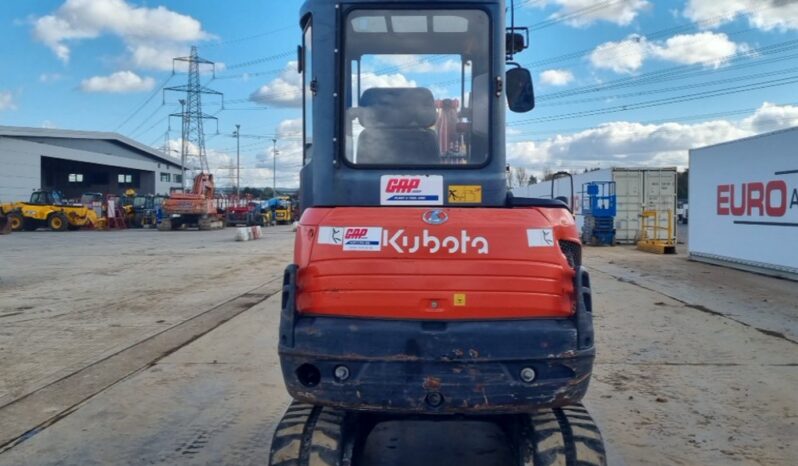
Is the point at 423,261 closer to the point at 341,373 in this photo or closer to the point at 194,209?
the point at 341,373

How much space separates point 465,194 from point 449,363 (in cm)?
107

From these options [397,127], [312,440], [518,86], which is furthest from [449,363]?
[518,86]

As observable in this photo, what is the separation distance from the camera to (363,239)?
140 inches

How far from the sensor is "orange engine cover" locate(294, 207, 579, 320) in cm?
344

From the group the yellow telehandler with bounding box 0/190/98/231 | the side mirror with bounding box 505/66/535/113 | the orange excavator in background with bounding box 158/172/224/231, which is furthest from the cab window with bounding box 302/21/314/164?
the yellow telehandler with bounding box 0/190/98/231

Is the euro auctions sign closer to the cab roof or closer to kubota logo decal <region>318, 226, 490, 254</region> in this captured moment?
the cab roof

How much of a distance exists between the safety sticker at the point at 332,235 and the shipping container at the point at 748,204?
14286 mm

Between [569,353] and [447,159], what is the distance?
4.42 ft

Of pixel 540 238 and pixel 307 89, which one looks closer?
pixel 540 238

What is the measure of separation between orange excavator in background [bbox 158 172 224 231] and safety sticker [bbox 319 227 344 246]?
39.1 metres

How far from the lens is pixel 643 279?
15.7m

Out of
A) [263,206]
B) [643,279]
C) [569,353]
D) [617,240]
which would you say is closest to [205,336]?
[569,353]

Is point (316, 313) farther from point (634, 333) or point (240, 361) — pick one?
point (634, 333)

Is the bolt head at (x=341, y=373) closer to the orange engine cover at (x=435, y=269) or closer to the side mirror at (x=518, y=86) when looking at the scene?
A: the orange engine cover at (x=435, y=269)
